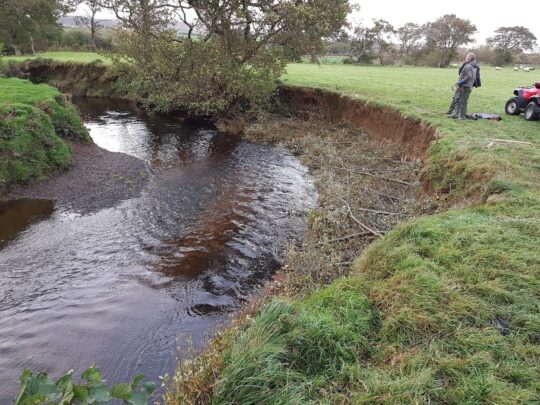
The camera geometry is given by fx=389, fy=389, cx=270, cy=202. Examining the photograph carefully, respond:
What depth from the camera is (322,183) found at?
12.3 m

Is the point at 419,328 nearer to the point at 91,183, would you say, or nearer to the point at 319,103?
the point at 91,183

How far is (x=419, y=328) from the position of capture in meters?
4.36

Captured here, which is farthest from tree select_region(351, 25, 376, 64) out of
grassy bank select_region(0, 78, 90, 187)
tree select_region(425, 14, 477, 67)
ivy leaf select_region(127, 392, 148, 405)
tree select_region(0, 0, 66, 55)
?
ivy leaf select_region(127, 392, 148, 405)

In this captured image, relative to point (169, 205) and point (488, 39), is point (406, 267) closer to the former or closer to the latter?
point (169, 205)

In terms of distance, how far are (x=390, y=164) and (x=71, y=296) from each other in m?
10.8

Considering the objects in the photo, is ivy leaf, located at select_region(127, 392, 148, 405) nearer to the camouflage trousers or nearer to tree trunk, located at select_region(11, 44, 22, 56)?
the camouflage trousers

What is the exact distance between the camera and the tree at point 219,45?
18219 millimetres

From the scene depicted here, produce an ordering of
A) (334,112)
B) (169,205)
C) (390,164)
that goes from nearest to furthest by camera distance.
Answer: (169,205), (390,164), (334,112)

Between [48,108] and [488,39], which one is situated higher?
[488,39]

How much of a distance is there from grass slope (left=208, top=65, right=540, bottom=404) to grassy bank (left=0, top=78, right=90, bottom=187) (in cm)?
964

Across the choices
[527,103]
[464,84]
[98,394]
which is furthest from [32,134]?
[527,103]

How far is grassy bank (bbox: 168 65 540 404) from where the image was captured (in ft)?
11.8

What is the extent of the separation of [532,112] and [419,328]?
12637mm

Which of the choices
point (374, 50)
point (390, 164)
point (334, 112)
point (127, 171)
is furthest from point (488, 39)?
point (127, 171)
